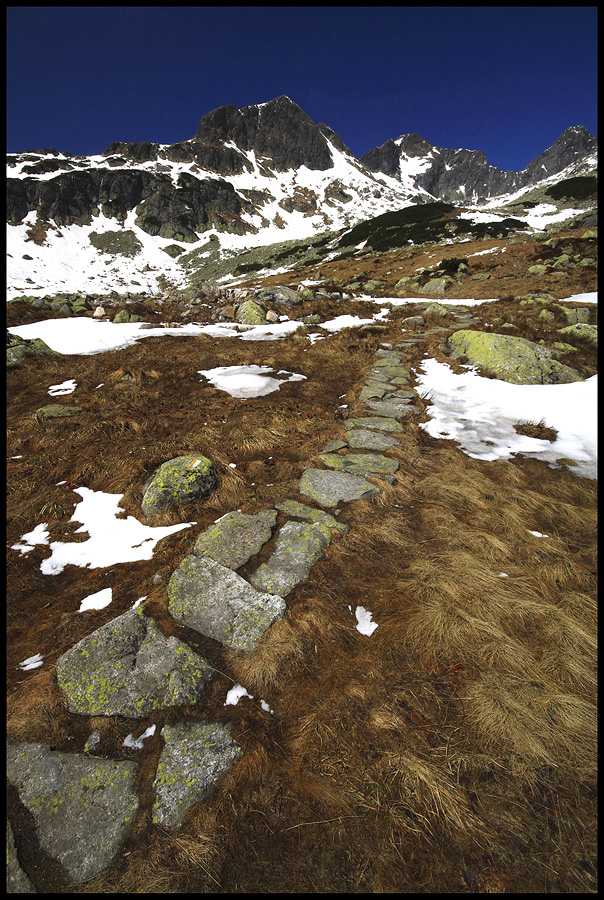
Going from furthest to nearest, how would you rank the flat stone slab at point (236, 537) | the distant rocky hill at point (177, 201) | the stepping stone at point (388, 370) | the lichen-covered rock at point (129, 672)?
the distant rocky hill at point (177, 201) → the stepping stone at point (388, 370) → the flat stone slab at point (236, 537) → the lichen-covered rock at point (129, 672)

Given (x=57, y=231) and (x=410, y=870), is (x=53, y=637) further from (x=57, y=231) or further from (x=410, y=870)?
(x=57, y=231)

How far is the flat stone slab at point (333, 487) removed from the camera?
486 centimetres

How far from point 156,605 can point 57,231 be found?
117997mm

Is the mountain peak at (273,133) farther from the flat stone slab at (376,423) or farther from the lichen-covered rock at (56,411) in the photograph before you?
the flat stone slab at (376,423)

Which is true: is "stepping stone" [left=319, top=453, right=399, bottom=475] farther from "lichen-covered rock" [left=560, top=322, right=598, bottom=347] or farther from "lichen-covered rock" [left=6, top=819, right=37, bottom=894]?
"lichen-covered rock" [left=560, top=322, right=598, bottom=347]

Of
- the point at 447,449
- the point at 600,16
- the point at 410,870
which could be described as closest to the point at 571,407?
the point at 447,449

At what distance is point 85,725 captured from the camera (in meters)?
2.57

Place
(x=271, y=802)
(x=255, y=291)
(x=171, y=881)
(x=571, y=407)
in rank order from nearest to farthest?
(x=171, y=881)
(x=271, y=802)
(x=571, y=407)
(x=255, y=291)

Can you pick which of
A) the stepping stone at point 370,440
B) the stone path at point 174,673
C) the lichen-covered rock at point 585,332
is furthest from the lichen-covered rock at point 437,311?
the stone path at point 174,673

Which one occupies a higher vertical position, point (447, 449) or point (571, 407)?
point (571, 407)

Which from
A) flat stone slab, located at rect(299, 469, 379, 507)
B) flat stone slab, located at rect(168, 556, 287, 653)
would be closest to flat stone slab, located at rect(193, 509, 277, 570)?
flat stone slab, located at rect(168, 556, 287, 653)

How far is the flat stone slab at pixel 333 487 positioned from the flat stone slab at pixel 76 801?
334 centimetres

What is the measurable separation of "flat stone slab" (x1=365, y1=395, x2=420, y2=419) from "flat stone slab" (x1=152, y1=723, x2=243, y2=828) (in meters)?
6.40

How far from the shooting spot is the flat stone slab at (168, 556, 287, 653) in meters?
3.15
